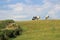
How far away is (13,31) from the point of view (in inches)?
1988

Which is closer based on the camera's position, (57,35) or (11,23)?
(57,35)

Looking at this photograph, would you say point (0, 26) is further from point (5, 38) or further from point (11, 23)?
point (5, 38)

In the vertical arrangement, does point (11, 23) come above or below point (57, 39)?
above

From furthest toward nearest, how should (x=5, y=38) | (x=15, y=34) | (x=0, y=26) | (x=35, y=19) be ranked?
(x=35, y=19)
(x=0, y=26)
(x=15, y=34)
(x=5, y=38)

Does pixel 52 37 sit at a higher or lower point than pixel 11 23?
lower

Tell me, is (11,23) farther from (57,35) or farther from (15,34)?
(57,35)

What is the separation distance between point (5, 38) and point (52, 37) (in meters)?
9.06

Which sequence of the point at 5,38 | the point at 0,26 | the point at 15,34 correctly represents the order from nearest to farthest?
the point at 5,38
the point at 15,34
the point at 0,26

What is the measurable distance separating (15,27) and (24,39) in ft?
28.5

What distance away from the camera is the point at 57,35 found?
47.6 m

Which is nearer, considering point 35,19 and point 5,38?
point 5,38

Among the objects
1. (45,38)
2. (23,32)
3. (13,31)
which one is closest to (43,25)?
(23,32)

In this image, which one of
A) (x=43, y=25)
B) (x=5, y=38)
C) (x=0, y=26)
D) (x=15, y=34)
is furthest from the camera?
(x=43, y=25)

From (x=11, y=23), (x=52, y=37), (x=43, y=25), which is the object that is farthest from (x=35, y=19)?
(x=52, y=37)
